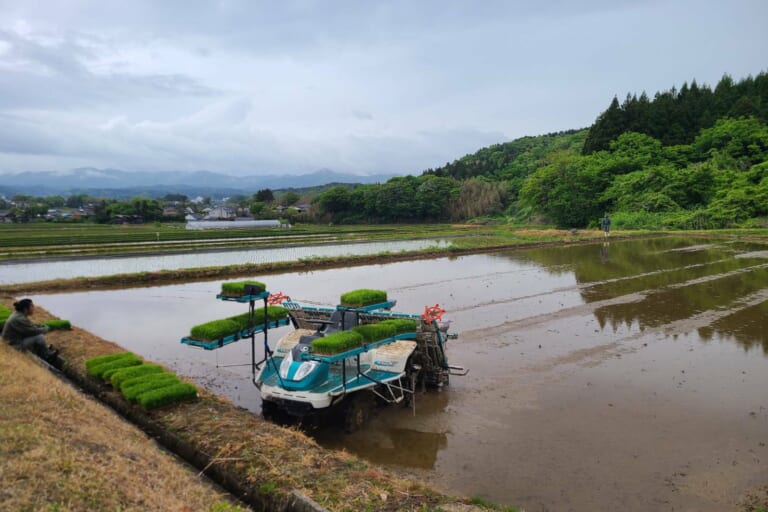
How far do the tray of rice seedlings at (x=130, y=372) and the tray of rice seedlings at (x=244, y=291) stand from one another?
5.50 feet

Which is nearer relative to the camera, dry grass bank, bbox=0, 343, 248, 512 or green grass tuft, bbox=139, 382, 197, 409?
dry grass bank, bbox=0, 343, 248, 512

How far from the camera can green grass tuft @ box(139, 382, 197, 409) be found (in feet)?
24.9

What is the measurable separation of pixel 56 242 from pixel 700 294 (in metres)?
39.6

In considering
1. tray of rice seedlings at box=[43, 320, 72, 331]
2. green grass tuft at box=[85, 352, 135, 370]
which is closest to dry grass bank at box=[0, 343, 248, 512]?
green grass tuft at box=[85, 352, 135, 370]

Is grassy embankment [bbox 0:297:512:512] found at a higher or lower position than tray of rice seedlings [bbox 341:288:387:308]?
lower

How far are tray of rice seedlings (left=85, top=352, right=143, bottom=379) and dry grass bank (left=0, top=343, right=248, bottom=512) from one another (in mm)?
1625

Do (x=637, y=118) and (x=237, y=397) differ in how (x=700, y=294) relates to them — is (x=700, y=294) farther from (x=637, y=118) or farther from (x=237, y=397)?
(x=637, y=118)

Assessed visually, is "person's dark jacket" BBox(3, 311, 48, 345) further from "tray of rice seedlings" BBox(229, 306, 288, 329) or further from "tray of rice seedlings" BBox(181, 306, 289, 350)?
"tray of rice seedlings" BBox(229, 306, 288, 329)

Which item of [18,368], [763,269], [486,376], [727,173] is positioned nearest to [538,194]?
[727,173]

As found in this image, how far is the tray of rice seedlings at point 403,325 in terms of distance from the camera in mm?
9134

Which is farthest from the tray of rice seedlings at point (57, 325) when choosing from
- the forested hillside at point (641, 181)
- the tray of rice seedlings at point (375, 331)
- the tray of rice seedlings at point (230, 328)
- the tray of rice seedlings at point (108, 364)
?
the forested hillside at point (641, 181)

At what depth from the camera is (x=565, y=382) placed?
407 inches

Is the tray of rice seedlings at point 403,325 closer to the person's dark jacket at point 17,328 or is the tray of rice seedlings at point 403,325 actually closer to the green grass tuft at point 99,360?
the green grass tuft at point 99,360

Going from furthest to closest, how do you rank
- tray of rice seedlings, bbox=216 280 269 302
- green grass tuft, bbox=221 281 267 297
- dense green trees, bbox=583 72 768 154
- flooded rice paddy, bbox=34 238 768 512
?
dense green trees, bbox=583 72 768 154
green grass tuft, bbox=221 281 267 297
tray of rice seedlings, bbox=216 280 269 302
flooded rice paddy, bbox=34 238 768 512
